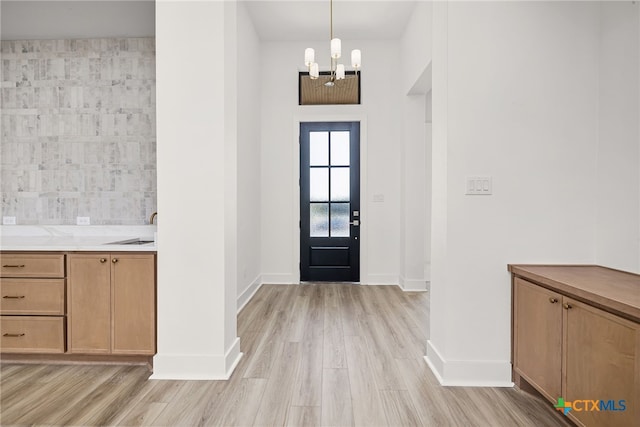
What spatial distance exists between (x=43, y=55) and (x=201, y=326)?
301 centimetres

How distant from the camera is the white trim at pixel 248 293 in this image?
12.5 ft

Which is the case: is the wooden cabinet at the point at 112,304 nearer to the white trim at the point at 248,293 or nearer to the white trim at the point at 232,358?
the white trim at the point at 232,358

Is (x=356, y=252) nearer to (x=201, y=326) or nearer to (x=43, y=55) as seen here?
(x=201, y=326)

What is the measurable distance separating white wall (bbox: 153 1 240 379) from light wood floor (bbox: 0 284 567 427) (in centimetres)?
25

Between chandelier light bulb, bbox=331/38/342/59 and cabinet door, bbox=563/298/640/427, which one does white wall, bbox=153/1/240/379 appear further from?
cabinet door, bbox=563/298/640/427

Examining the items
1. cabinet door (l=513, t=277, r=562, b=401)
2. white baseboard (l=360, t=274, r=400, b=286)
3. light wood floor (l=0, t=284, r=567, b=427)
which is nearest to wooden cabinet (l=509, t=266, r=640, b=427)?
cabinet door (l=513, t=277, r=562, b=401)

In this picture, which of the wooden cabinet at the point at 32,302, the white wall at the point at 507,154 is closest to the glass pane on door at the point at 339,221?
the white wall at the point at 507,154

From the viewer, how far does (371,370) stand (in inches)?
93.7

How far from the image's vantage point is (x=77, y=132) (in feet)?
10.6

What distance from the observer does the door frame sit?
16.2 feet

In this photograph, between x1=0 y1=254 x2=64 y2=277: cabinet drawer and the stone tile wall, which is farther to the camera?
the stone tile wall

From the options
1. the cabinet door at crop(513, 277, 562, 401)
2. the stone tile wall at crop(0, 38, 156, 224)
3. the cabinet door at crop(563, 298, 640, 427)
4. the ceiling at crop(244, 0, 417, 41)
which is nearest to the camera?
the cabinet door at crop(563, 298, 640, 427)

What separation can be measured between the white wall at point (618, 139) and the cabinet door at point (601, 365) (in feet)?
2.17

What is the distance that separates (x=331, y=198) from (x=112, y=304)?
319 centimetres
